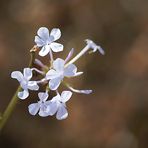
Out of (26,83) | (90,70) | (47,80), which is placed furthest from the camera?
(90,70)

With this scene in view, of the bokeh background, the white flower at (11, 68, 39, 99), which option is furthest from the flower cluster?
the bokeh background

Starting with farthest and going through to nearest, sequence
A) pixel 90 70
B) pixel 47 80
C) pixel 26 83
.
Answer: pixel 90 70
pixel 47 80
pixel 26 83

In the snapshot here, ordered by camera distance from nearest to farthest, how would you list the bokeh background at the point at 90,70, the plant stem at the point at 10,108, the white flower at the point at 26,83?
1. the white flower at the point at 26,83
2. the plant stem at the point at 10,108
3. the bokeh background at the point at 90,70

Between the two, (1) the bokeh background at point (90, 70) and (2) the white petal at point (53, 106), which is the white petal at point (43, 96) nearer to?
(2) the white petal at point (53, 106)

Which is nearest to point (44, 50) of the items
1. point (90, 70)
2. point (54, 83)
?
point (54, 83)

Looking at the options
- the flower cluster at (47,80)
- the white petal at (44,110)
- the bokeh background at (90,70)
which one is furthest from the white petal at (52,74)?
the bokeh background at (90,70)

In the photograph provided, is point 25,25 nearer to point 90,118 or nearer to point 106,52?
point 106,52

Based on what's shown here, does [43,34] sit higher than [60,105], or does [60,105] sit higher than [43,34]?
[43,34]

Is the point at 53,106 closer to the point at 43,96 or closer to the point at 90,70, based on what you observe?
the point at 43,96
